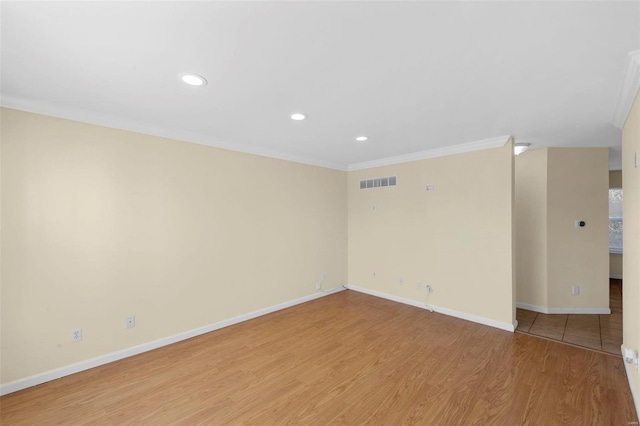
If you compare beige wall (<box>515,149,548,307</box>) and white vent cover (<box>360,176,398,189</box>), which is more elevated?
white vent cover (<box>360,176,398,189</box>)

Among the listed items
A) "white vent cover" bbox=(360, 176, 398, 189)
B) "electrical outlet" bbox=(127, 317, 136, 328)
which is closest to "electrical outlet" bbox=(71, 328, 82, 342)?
"electrical outlet" bbox=(127, 317, 136, 328)

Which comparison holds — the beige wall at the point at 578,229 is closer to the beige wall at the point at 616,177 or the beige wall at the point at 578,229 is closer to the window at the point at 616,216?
the beige wall at the point at 616,177

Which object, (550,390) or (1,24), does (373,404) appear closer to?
(550,390)

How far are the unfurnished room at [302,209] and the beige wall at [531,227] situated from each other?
3cm

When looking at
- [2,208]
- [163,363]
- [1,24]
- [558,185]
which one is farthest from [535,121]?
[2,208]

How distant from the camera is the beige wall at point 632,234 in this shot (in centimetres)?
198

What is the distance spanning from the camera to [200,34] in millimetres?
1408

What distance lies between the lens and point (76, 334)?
2465 mm

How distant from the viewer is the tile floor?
297 centimetres

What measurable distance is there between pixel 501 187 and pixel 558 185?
1.30 m

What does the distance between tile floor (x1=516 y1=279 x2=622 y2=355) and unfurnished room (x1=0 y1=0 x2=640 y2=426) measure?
0.04 m

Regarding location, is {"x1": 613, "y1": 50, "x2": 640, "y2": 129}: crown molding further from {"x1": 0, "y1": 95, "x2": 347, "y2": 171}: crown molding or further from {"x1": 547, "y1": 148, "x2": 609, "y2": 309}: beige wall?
{"x1": 0, "y1": 95, "x2": 347, "y2": 171}: crown molding

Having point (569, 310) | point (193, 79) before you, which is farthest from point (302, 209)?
Answer: point (569, 310)

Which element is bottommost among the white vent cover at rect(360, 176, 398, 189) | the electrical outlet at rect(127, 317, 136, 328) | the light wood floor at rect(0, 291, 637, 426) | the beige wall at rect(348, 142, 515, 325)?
the light wood floor at rect(0, 291, 637, 426)
